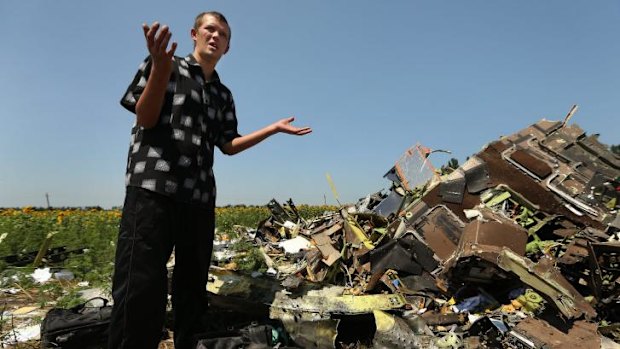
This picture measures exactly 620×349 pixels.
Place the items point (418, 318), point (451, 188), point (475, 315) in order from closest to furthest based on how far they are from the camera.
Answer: point (418, 318) → point (475, 315) → point (451, 188)

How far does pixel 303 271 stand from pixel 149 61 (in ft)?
9.66

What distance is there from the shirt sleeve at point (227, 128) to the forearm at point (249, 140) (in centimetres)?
4

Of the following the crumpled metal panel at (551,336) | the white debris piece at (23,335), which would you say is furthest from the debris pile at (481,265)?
the white debris piece at (23,335)

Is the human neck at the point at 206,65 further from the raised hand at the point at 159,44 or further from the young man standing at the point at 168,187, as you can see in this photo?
the raised hand at the point at 159,44

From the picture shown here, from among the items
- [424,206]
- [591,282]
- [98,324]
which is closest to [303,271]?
[424,206]

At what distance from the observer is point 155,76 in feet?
6.70

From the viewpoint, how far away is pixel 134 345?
219 cm

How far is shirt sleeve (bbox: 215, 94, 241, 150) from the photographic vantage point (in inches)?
113

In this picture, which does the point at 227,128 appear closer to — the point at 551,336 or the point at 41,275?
the point at 551,336

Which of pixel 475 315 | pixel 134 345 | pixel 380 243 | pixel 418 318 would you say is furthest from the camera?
pixel 380 243

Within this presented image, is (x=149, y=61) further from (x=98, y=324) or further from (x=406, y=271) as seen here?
(x=406, y=271)

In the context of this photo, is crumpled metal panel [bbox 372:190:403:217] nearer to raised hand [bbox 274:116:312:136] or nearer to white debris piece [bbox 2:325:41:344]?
raised hand [bbox 274:116:312:136]

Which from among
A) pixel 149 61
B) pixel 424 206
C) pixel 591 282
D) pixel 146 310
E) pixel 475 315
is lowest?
pixel 475 315

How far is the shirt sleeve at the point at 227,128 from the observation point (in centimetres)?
286
